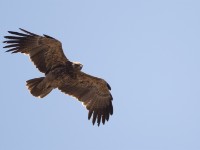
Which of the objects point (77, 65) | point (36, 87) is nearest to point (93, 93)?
point (77, 65)

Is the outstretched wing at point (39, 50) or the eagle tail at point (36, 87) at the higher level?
the outstretched wing at point (39, 50)

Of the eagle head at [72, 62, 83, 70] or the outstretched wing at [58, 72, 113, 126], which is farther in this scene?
the outstretched wing at [58, 72, 113, 126]

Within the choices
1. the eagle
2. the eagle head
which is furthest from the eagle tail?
the eagle head

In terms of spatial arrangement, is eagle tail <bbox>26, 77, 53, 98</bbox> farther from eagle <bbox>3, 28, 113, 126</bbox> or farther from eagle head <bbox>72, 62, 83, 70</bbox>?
eagle head <bbox>72, 62, 83, 70</bbox>

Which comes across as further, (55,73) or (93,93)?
(93,93)

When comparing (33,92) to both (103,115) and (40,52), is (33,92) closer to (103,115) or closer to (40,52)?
(40,52)

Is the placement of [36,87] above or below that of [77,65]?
below

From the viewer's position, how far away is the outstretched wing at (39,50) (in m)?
13.9

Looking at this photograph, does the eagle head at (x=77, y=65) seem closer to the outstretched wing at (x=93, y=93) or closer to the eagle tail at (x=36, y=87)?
the outstretched wing at (x=93, y=93)

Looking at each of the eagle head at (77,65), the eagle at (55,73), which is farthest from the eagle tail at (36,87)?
the eagle head at (77,65)

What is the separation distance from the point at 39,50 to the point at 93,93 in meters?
2.23

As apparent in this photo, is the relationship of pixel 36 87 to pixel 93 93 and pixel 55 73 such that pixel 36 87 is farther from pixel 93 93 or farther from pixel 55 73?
pixel 93 93

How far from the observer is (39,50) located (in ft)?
45.8

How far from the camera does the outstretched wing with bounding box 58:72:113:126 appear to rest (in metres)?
14.4
